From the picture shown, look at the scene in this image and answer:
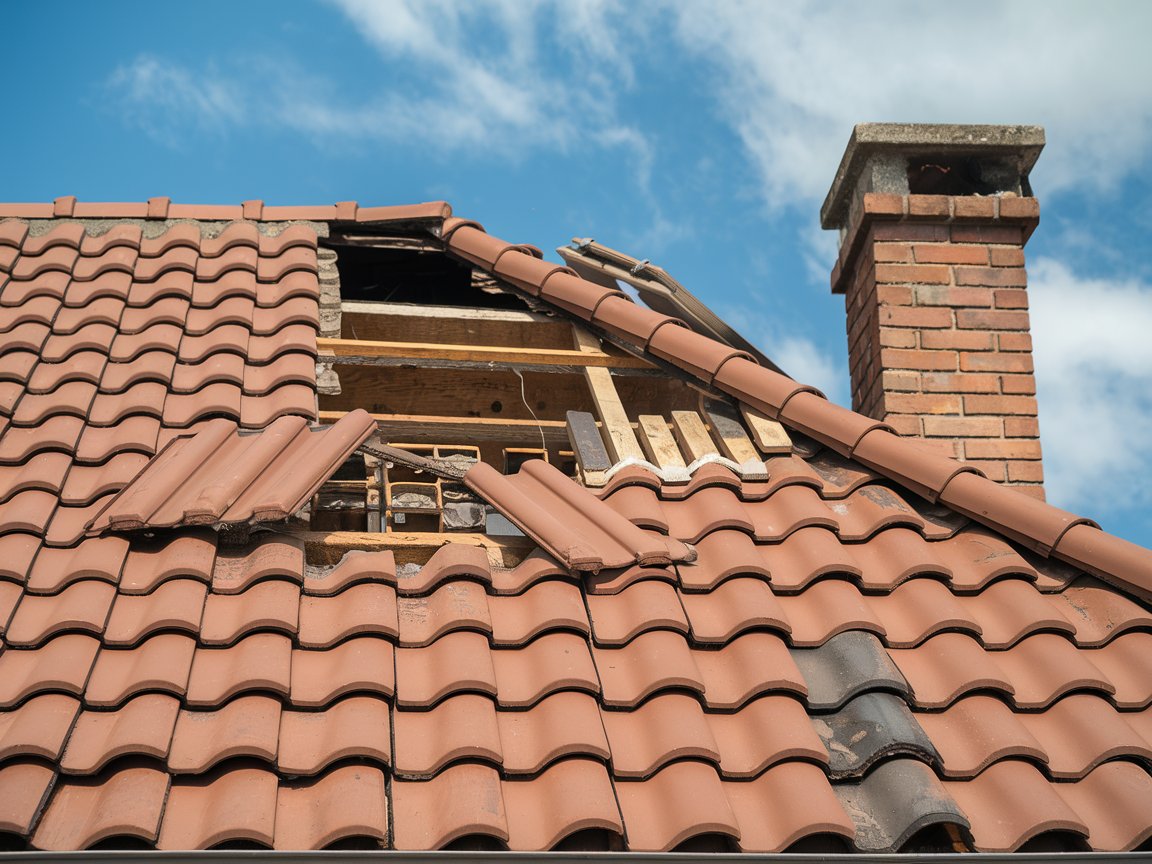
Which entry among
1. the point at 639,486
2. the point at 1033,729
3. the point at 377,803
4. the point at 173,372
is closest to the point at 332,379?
the point at 173,372

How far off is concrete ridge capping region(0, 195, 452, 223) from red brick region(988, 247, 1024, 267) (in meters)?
2.86

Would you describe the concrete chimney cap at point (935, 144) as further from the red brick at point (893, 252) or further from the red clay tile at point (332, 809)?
the red clay tile at point (332, 809)

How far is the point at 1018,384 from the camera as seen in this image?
5.93 m

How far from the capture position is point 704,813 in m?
3.23

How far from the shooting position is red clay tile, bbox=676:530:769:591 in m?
4.16

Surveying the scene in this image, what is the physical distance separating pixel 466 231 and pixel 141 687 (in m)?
3.72

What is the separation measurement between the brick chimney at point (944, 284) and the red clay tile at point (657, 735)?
103 inches

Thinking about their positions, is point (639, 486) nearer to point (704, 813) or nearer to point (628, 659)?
point (628, 659)

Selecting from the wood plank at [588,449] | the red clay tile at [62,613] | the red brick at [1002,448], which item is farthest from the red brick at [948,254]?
the red clay tile at [62,613]

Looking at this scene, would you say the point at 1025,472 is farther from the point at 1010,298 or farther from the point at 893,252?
the point at 893,252

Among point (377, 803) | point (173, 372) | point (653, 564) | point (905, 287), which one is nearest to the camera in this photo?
point (377, 803)

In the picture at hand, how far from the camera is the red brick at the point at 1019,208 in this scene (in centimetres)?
624

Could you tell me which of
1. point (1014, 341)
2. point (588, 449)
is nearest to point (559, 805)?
point (588, 449)

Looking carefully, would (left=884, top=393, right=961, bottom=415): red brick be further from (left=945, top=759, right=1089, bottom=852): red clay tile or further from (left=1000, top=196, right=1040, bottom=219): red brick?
(left=945, top=759, right=1089, bottom=852): red clay tile
